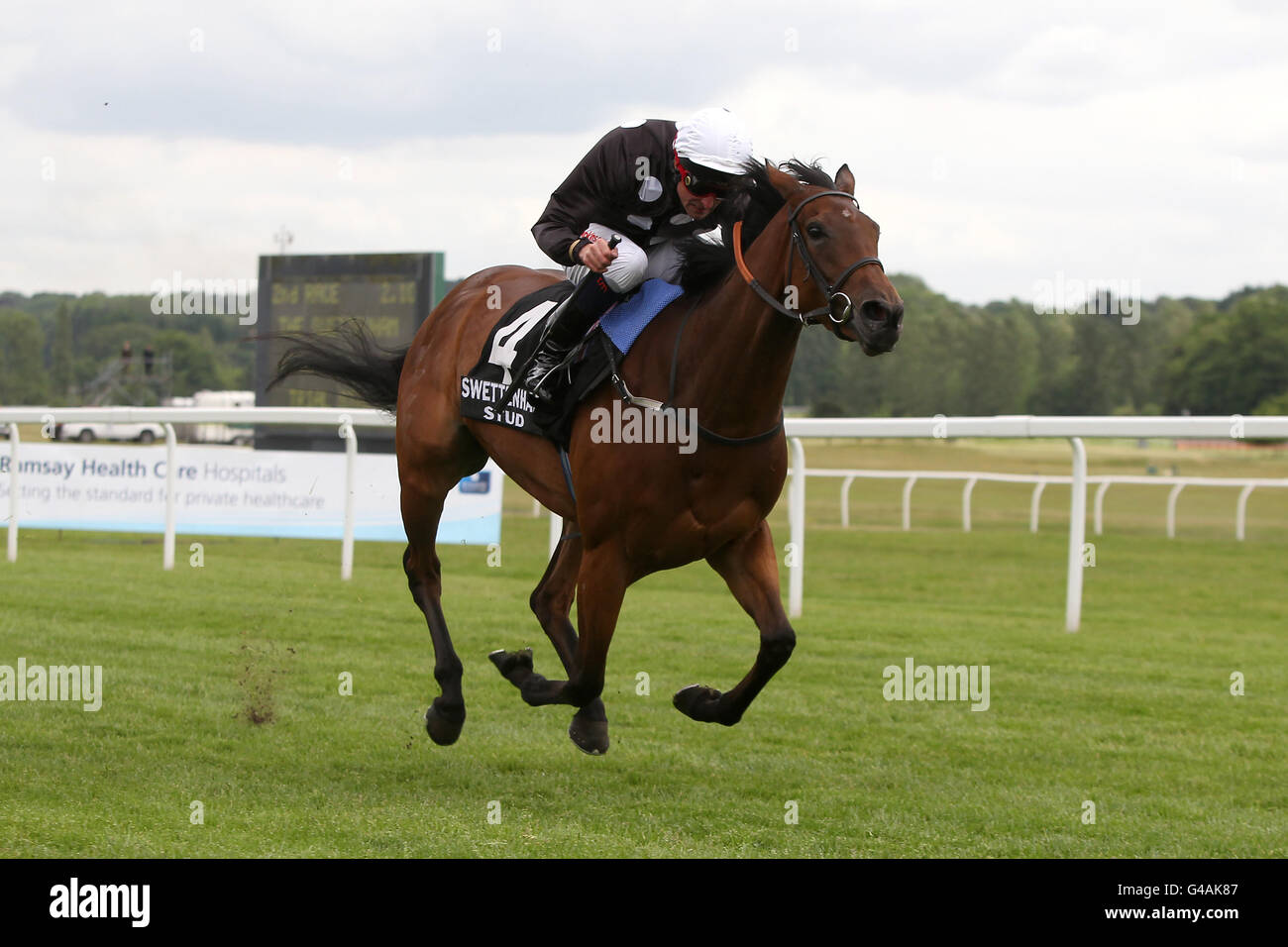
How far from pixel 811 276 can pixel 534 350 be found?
1.30 metres

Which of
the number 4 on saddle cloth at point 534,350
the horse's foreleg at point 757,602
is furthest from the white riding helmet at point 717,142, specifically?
the horse's foreleg at point 757,602

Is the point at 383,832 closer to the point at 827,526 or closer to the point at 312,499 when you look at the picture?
the point at 312,499

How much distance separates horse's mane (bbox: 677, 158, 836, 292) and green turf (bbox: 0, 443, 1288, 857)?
1.65m

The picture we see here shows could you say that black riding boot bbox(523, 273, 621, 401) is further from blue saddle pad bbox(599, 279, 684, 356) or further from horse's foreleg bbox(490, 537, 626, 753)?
horse's foreleg bbox(490, 537, 626, 753)

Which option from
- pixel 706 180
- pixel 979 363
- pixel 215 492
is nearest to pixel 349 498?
pixel 215 492

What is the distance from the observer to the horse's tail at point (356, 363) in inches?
221

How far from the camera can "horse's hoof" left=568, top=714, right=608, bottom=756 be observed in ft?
14.0

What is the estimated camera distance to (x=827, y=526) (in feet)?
59.0

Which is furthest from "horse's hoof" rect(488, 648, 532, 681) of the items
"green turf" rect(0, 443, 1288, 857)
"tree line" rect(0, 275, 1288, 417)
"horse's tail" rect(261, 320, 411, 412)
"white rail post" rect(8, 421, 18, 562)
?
"tree line" rect(0, 275, 1288, 417)

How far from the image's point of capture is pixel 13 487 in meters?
9.96

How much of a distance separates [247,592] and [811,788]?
17.4 ft

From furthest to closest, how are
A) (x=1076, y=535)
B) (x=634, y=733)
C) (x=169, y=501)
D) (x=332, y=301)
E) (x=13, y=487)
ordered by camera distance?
(x=332, y=301) → (x=13, y=487) → (x=169, y=501) → (x=1076, y=535) → (x=634, y=733)

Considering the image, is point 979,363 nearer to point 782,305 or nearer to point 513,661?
point 513,661
